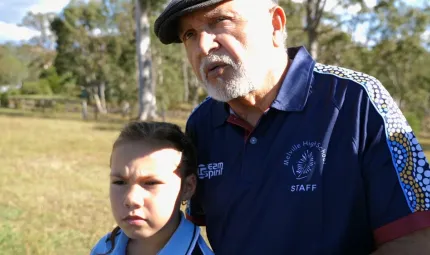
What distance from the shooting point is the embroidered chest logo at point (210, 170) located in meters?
2.32

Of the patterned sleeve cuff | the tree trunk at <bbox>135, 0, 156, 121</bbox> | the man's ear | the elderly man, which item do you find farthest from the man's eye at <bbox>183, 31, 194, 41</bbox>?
the tree trunk at <bbox>135, 0, 156, 121</bbox>

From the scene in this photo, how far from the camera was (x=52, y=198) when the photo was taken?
866 cm

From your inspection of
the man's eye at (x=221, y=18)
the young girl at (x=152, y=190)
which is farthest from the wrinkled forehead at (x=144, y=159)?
the man's eye at (x=221, y=18)

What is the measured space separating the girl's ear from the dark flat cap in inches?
24.4

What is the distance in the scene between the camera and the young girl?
2225 millimetres

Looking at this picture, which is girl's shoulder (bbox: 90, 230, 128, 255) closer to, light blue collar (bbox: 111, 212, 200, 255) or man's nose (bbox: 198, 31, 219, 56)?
light blue collar (bbox: 111, 212, 200, 255)

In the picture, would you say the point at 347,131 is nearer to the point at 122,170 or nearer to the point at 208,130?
the point at 208,130

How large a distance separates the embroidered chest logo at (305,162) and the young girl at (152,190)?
1.63ft

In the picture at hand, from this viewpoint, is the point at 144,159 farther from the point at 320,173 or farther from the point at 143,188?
the point at 320,173

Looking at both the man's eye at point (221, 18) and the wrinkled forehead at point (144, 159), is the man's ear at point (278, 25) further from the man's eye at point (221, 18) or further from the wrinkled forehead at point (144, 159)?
the wrinkled forehead at point (144, 159)

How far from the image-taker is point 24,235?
20.6ft

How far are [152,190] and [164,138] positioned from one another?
0.79 ft

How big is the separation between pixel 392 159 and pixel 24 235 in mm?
5331

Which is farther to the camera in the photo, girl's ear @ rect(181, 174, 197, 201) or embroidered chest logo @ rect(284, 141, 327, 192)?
girl's ear @ rect(181, 174, 197, 201)
